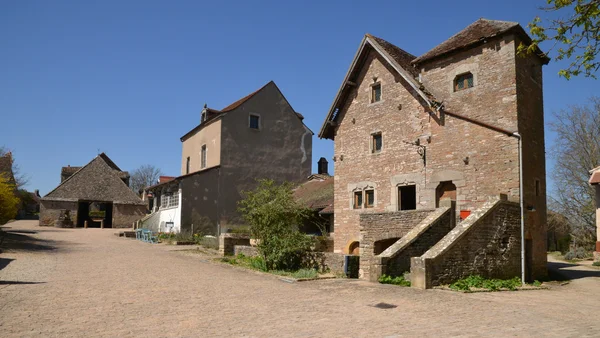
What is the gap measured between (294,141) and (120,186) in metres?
18.6

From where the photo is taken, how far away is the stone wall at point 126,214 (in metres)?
40.7

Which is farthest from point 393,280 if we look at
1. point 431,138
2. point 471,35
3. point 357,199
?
point 471,35

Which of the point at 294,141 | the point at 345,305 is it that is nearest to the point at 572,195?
the point at 294,141

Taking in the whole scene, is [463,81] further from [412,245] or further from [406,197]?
[412,245]

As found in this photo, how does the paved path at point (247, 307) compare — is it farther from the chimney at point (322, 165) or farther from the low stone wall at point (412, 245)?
the chimney at point (322, 165)

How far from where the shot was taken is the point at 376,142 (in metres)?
21.2

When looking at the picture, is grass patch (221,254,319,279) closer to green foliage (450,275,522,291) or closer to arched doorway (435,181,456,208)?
green foliage (450,275,522,291)

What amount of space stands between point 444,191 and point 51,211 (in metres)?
34.9

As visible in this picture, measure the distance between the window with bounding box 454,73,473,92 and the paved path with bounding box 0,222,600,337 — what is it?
8461 mm

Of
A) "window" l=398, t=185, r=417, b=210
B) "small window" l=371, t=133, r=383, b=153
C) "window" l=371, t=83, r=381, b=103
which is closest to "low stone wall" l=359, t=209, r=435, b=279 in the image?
"window" l=398, t=185, r=417, b=210

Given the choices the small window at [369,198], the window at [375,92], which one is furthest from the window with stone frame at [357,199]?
the window at [375,92]

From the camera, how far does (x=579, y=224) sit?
112 ft

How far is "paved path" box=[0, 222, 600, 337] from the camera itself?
7.71 metres

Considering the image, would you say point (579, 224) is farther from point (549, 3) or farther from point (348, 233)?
point (549, 3)
